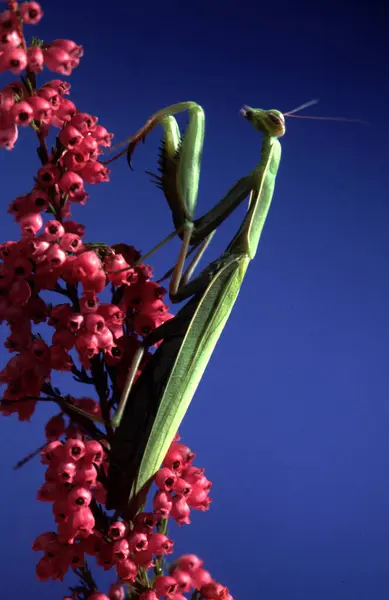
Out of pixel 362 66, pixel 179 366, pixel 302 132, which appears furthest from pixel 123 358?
pixel 362 66

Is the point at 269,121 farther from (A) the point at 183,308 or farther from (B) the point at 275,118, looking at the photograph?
(A) the point at 183,308

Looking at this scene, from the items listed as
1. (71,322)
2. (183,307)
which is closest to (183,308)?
(183,307)

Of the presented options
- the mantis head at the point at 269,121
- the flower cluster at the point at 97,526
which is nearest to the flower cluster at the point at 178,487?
the flower cluster at the point at 97,526

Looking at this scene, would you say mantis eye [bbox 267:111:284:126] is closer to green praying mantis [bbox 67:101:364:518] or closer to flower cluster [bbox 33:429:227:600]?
green praying mantis [bbox 67:101:364:518]

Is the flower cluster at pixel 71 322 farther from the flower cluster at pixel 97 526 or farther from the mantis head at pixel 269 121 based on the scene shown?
the mantis head at pixel 269 121

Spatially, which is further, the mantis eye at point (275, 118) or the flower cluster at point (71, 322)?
the mantis eye at point (275, 118)

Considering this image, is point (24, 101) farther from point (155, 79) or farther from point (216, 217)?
point (155, 79)

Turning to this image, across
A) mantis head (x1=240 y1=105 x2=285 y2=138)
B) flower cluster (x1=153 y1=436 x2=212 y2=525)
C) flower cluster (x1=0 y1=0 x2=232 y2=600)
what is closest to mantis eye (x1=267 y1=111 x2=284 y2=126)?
mantis head (x1=240 y1=105 x2=285 y2=138)
